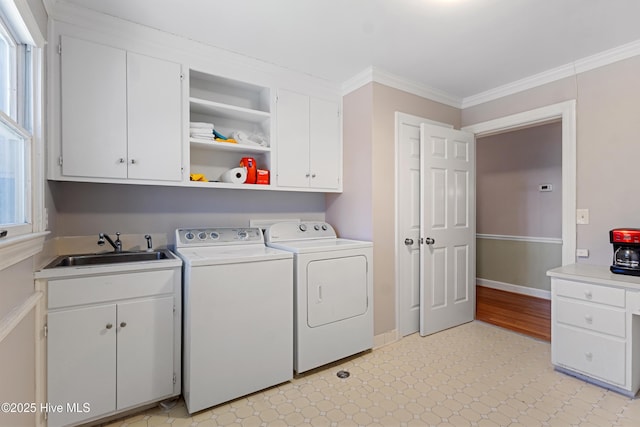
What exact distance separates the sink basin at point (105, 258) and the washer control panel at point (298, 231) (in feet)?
2.64

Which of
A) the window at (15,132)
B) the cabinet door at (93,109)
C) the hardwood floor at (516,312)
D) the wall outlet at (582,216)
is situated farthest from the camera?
the hardwood floor at (516,312)

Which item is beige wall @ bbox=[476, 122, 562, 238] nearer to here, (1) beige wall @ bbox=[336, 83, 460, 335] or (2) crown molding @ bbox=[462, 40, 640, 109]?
(2) crown molding @ bbox=[462, 40, 640, 109]

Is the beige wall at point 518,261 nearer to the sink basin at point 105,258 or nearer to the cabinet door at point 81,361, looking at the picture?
the sink basin at point 105,258

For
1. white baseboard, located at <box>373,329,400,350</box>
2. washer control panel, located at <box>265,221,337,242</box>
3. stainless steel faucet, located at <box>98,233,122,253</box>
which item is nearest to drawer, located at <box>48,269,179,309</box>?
stainless steel faucet, located at <box>98,233,122,253</box>

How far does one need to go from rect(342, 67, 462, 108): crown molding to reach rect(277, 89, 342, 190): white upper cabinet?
0.26 meters

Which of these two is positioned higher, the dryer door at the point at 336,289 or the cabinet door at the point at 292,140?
the cabinet door at the point at 292,140

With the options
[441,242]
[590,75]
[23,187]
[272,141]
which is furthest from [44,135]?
[590,75]

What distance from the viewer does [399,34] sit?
82.7 inches

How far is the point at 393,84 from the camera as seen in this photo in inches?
108

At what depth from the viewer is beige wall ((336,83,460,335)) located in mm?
2639

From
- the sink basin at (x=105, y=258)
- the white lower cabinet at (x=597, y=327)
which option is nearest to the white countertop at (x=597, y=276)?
the white lower cabinet at (x=597, y=327)

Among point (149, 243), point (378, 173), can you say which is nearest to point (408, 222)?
point (378, 173)

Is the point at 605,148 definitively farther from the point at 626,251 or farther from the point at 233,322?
the point at 233,322

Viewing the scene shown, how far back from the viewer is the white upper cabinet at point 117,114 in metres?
1.82
